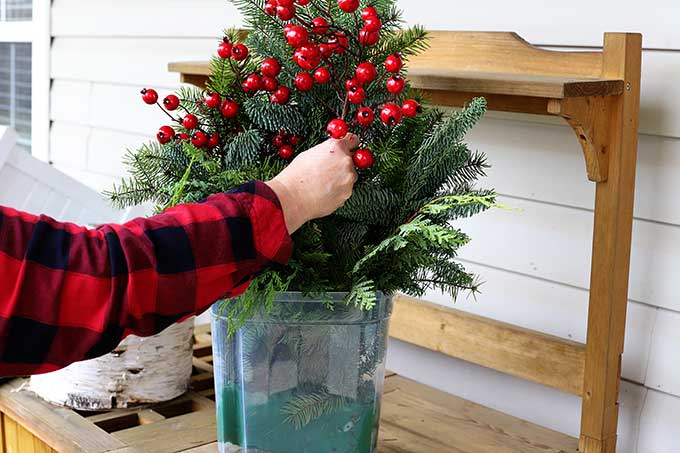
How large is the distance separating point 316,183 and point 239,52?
184 millimetres

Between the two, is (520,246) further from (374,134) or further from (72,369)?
(72,369)

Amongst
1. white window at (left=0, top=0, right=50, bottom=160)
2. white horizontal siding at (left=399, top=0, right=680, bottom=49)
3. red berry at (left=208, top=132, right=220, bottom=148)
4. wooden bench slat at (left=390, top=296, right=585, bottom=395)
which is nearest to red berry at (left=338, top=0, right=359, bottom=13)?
red berry at (left=208, top=132, right=220, bottom=148)

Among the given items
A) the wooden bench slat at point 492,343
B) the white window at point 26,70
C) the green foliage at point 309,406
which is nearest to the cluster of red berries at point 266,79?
the green foliage at point 309,406

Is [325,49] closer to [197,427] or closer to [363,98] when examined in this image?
[363,98]

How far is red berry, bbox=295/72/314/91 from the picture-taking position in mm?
912

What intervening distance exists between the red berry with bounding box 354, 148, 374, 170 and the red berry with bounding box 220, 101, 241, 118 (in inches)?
5.9

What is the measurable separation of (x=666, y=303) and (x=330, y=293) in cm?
51

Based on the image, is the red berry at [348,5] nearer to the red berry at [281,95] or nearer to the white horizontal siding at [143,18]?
the red berry at [281,95]

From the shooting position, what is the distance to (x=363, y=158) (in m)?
0.90

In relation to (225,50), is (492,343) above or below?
below

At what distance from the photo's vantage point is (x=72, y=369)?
1.31 m

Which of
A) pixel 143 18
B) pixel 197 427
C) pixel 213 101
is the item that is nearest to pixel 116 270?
pixel 213 101

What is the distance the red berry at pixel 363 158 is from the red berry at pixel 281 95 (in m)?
0.10

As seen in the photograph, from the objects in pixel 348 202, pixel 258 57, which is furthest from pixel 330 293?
pixel 258 57
